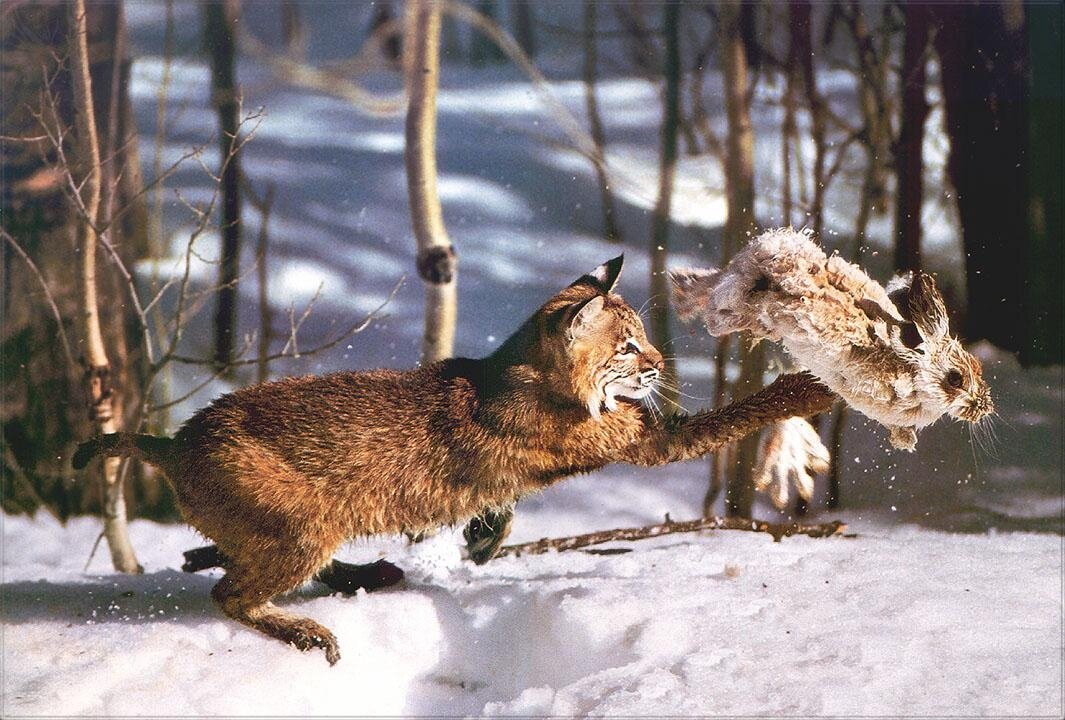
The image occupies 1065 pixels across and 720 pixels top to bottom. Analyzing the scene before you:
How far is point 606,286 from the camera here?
117 centimetres

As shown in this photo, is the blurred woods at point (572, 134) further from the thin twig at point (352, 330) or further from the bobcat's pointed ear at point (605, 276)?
the bobcat's pointed ear at point (605, 276)

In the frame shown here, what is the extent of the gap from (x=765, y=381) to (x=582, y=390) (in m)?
0.37

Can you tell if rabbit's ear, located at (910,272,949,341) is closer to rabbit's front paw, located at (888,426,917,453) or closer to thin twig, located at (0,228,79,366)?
rabbit's front paw, located at (888,426,917,453)

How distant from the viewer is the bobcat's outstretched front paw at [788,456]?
1194 millimetres

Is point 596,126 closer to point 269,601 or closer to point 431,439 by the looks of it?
point 431,439

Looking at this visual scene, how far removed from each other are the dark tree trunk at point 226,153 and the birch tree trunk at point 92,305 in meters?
0.19

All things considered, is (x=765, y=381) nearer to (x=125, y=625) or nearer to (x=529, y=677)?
(x=529, y=677)

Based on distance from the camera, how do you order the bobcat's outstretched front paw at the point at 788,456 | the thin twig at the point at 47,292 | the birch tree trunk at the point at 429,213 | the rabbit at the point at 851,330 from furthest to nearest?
1. the thin twig at the point at 47,292
2. the birch tree trunk at the point at 429,213
3. the bobcat's outstretched front paw at the point at 788,456
4. the rabbit at the point at 851,330

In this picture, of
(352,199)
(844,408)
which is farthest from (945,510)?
(352,199)

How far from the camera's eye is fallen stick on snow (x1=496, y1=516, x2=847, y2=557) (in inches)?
57.2

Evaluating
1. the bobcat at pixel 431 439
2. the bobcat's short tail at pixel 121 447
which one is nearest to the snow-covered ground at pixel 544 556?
the bobcat at pixel 431 439

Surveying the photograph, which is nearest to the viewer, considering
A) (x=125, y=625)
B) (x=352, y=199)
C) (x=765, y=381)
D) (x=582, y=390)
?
(x=582, y=390)

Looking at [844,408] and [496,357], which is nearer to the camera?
[496,357]

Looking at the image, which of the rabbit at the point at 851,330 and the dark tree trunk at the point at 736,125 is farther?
the dark tree trunk at the point at 736,125
